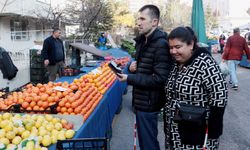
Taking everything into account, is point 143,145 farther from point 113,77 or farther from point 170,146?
point 113,77

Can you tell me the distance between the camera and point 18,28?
977 inches

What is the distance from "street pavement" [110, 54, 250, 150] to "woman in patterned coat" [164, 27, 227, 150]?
2.74m

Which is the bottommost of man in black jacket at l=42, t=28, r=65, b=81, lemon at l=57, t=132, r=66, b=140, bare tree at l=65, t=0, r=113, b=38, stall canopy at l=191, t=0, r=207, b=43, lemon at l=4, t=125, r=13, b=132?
lemon at l=57, t=132, r=66, b=140

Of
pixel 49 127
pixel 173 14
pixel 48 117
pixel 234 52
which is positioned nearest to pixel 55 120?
pixel 48 117

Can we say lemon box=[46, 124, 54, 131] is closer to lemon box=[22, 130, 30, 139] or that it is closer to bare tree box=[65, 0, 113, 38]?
lemon box=[22, 130, 30, 139]

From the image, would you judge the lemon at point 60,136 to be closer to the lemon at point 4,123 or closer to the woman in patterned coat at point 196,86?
the lemon at point 4,123

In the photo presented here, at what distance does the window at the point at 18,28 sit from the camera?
866 inches

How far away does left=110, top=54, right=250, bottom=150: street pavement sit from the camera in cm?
543

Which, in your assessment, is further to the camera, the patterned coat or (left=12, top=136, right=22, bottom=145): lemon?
Result: (left=12, top=136, right=22, bottom=145): lemon

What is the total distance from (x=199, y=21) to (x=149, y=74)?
385 cm

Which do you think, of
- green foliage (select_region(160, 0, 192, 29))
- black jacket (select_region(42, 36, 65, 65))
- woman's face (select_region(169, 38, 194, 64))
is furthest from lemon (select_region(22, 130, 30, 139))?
green foliage (select_region(160, 0, 192, 29))

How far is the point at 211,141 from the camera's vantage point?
2.61 meters

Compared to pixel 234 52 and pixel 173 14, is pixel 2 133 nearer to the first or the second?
pixel 234 52

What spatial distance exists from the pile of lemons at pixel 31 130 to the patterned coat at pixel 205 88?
3.82 ft
